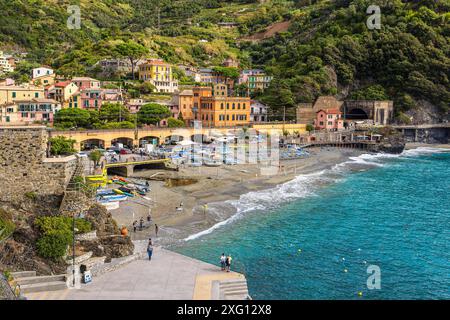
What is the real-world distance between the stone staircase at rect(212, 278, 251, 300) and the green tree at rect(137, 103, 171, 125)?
6145cm

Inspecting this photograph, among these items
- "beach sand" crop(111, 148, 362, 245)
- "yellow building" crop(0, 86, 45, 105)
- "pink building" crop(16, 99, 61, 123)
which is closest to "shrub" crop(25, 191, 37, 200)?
"beach sand" crop(111, 148, 362, 245)

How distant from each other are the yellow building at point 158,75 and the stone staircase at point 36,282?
85835 millimetres

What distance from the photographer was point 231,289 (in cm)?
2439

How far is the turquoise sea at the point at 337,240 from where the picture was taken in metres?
29.5

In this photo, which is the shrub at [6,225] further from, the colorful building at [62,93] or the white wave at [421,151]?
the white wave at [421,151]

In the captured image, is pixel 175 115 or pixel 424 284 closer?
pixel 424 284

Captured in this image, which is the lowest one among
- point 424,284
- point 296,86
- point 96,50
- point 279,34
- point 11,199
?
point 424,284

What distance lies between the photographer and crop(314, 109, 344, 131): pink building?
105 meters

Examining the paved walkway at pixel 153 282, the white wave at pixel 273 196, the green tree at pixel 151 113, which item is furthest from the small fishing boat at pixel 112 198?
the green tree at pixel 151 113

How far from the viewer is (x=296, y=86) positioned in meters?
116

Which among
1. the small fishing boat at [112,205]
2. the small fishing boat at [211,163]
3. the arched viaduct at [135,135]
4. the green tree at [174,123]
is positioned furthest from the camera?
the green tree at [174,123]
